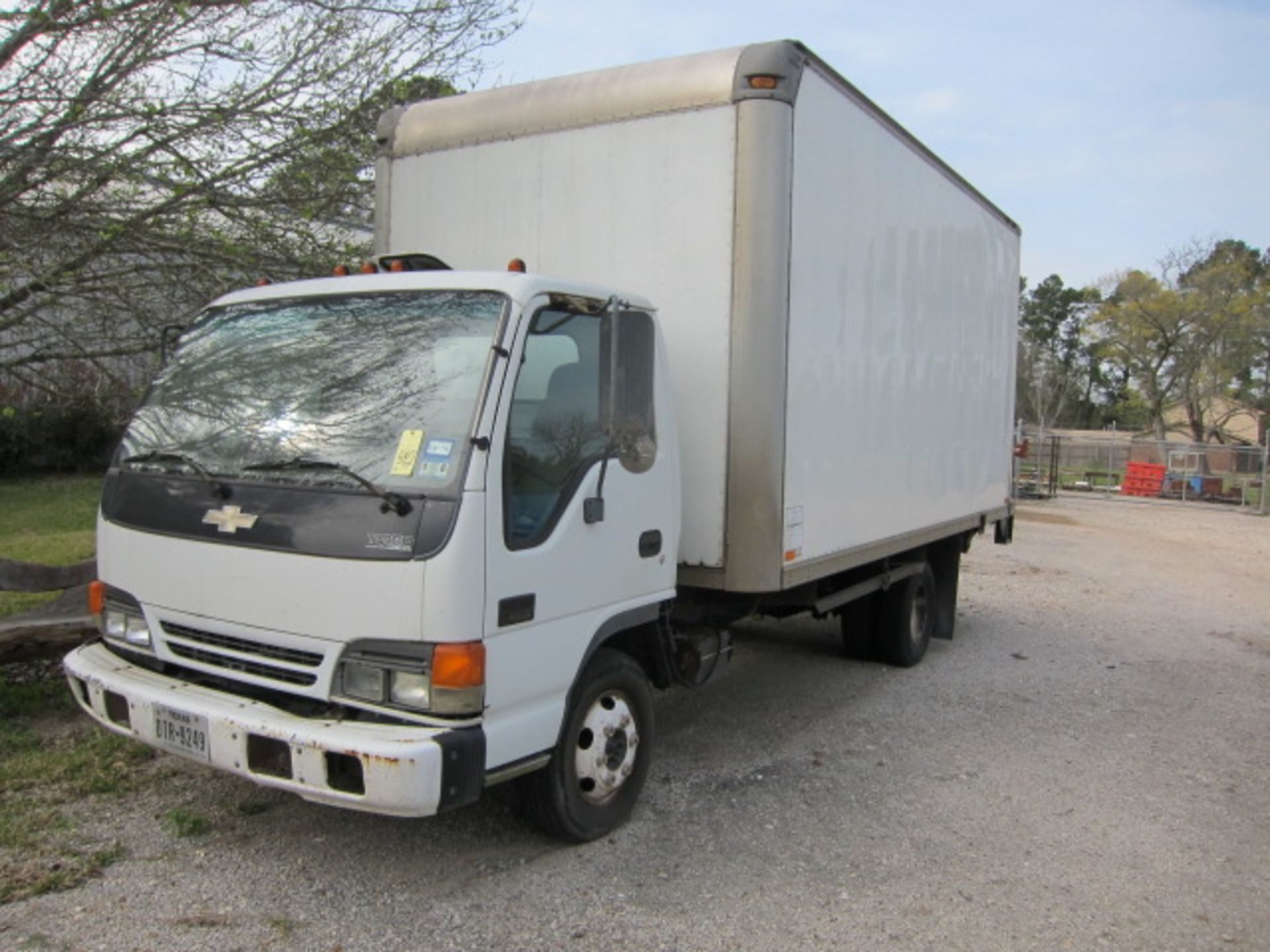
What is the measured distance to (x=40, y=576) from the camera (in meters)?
5.41

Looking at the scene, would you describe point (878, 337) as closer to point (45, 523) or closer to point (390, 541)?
point (390, 541)

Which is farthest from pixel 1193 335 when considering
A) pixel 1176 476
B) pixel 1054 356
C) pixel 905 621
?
pixel 905 621

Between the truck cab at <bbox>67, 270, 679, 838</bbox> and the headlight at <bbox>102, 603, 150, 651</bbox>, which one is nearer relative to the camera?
the truck cab at <bbox>67, 270, 679, 838</bbox>

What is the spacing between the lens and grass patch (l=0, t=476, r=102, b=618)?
26.5 feet

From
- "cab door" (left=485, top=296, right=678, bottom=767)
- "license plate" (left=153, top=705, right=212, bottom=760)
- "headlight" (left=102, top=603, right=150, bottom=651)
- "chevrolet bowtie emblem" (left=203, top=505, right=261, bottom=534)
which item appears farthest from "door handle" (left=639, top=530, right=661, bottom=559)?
"headlight" (left=102, top=603, right=150, bottom=651)

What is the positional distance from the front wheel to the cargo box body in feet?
2.16

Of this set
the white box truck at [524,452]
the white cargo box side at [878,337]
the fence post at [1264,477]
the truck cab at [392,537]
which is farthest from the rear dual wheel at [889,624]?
the fence post at [1264,477]

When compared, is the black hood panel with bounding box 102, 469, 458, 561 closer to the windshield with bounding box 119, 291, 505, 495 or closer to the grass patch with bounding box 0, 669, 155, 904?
the windshield with bounding box 119, 291, 505, 495

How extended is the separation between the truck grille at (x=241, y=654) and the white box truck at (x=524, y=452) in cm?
1

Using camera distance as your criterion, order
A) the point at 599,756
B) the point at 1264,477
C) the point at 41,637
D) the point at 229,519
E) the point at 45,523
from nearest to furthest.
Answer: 1. the point at 229,519
2. the point at 599,756
3. the point at 41,637
4. the point at 45,523
5. the point at 1264,477

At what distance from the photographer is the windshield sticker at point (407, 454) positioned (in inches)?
133

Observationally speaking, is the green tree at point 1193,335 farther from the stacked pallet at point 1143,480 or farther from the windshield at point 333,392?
the windshield at point 333,392

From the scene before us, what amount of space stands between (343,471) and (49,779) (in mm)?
2324

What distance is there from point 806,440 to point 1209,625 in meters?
7.14
